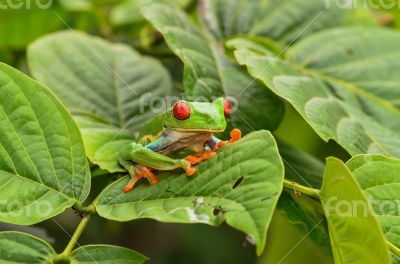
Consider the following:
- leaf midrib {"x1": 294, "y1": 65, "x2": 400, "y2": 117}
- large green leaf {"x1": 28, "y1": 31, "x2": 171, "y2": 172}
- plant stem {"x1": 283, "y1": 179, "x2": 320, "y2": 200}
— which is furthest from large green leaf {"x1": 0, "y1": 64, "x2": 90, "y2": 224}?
leaf midrib {"x1": 294, "y1": 65, "x2": 400, "y2": 117}

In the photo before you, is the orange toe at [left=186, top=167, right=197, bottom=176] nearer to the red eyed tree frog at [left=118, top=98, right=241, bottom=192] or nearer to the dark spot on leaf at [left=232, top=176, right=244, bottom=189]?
the red eyed tree frog at [left=118, top=98, right=241, bottom=192]

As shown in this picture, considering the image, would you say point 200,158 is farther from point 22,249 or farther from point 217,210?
point 22,249

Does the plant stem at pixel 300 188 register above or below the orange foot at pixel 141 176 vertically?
below

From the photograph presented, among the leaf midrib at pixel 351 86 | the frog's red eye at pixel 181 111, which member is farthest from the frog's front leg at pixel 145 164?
the leaf midrib at pixel 351 86

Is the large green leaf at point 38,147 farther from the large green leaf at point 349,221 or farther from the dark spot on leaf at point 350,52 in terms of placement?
the dark spot on leaf at point 350,52

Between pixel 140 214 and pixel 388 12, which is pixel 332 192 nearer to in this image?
pixel 140 214

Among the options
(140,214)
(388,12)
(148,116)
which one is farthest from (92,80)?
(388,12)
